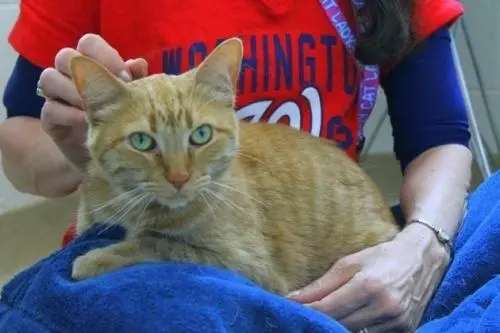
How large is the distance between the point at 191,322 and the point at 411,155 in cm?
61

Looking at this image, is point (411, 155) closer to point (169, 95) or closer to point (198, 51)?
point (198, 51)

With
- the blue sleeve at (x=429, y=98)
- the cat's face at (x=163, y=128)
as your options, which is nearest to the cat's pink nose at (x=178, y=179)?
the cat's face at (x=163, y=128)

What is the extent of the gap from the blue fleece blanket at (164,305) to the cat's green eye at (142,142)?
0.12 metres

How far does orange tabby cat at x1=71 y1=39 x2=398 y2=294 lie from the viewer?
81cm

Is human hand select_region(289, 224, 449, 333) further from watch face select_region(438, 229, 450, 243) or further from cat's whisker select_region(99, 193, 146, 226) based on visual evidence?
cat's whisker select_region(99, 193, 146, 226)

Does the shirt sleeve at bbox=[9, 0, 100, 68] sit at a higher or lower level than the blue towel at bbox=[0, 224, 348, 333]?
higher

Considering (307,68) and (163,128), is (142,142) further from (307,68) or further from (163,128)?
(307,68)

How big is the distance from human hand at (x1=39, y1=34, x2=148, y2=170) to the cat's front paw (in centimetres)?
17

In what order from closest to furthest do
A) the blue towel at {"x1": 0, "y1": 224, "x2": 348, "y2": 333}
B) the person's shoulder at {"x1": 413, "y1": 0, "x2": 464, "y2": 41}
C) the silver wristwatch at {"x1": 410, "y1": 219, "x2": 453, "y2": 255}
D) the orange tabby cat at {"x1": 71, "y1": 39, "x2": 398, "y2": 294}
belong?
the blue towel at {"x1": 0, "y1": 224, "x2": 348, "y2": 333} < the orange tabby cat at {"x1": 71, "y1": 39, "x2": 398, "y2": 294} < the silver wristwatch at {"x1": 410, "y1": 219, "x2": 453, "y2": 255} < the person's shoulder at {"x1": 413, "y1": 0, "x2": 464, "y2": 41}

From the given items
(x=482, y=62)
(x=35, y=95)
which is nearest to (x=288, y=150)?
(x=35, y=95)

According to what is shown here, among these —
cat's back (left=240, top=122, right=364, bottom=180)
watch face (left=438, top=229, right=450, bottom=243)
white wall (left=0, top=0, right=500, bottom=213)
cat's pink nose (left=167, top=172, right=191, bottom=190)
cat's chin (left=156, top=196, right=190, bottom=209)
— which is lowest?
white wall (left=0, top=0, right=500, bottom=213)

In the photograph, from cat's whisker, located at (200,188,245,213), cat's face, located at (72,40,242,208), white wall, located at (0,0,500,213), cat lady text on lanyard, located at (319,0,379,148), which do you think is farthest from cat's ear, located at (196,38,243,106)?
white wall, located at (0,0,500,213)

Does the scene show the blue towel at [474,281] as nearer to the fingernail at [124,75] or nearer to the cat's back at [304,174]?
the cat's back at [304,174]

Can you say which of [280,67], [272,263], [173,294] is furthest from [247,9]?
[173,294]
